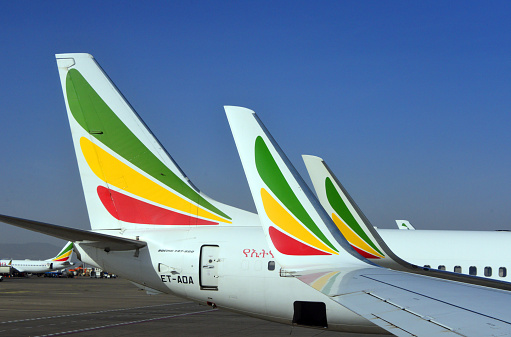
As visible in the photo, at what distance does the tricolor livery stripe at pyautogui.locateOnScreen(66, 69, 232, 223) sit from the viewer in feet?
38.1

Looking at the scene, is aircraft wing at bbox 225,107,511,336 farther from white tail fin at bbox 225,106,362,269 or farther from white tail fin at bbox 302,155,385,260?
white tail fin at bbox 302,155,385,260

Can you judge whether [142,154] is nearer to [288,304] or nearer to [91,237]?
[91,237]

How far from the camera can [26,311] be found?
79.3 feet

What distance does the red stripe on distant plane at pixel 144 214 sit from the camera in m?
11.6

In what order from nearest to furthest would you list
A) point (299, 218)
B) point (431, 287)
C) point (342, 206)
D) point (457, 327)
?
point (457, 327) → point (431, 287) → point (299, 218) → point (342, 206)

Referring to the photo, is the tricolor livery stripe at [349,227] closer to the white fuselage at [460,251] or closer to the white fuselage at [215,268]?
the white fuselage at [215,268]

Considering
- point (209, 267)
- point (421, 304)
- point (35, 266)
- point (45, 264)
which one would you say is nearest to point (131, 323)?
point (209, 267)

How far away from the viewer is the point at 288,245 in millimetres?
7715

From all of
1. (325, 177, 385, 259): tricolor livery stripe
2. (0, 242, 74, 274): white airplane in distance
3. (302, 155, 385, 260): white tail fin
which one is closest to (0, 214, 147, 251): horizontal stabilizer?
(302, 155, 385, 260): white tail fin

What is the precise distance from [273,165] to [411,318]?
3862 millimetres

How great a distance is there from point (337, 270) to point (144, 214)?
5511 millimetres

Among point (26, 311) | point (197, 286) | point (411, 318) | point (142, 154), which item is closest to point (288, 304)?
point (197, 286)

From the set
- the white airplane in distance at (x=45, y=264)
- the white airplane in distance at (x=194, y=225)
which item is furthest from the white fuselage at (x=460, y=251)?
the white airplane in distance at (x=45, y=264)

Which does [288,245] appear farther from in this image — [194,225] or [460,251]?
[460,251]
